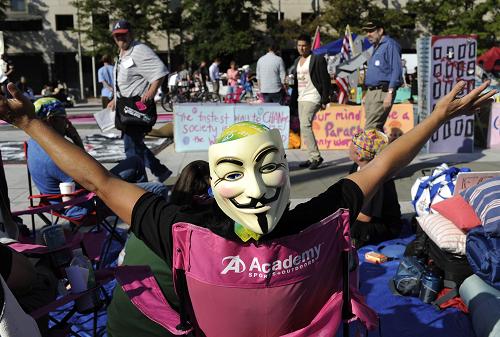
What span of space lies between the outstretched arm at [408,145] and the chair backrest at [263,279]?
23 centimetres

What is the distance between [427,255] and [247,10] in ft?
119

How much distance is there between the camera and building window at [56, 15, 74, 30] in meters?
39.3

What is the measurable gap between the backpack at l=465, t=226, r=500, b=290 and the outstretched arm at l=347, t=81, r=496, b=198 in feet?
5.19

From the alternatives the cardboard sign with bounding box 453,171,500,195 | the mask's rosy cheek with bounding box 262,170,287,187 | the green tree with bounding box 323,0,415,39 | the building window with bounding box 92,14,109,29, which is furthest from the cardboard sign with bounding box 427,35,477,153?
the building window with bounding box 92,14,109,29

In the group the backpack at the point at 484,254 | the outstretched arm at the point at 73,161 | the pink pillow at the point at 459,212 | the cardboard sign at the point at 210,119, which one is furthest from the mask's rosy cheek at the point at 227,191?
the cardboard sign at the point at 210,119

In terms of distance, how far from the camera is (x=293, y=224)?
5.78 feet

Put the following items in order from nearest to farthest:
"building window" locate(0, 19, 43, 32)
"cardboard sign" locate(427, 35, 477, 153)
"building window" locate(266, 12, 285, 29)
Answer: "cardboard sign" locate(427, 35, 477, 153) → "building window" locate(0, 19, 43, 32) → "building window" locate(266, 12, 285, 29)

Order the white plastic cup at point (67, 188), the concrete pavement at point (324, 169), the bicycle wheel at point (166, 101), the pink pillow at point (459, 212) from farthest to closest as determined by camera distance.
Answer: the bicycle wheel at point (166, 101), the concrete pavement at point (324, 169), the white plastic cup at point (67, 188), the pink pillow at point (459, 212)

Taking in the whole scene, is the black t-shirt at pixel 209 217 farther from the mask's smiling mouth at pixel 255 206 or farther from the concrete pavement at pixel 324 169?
the concrete pavement at pixel 324 169

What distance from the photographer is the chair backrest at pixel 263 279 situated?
1.67 m

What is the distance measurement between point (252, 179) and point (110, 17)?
3817 cm

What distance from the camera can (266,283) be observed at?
1672mm

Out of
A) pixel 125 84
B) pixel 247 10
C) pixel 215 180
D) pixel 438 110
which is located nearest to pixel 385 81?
pixel 125 84

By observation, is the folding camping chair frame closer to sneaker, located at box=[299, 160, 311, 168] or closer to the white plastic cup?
the white plastic cup
